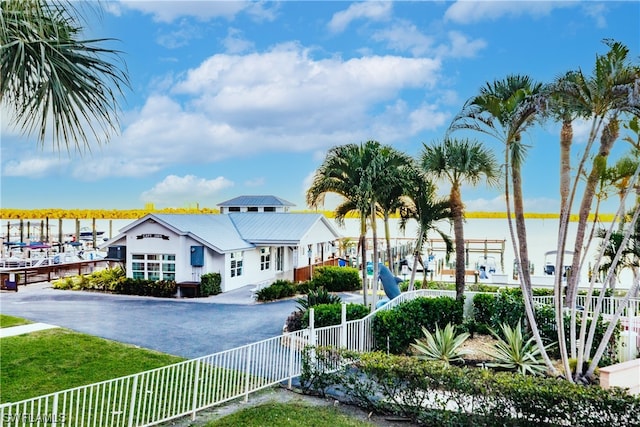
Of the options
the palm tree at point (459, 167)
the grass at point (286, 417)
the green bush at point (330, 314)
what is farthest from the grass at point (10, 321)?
the palm tree at point (459, 167)

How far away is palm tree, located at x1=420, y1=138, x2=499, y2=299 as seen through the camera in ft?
47.3

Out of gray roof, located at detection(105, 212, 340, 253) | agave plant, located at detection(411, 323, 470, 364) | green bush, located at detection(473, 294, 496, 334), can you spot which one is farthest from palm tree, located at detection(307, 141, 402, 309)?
gray roof, located at detection(105, 212, 340, 253)

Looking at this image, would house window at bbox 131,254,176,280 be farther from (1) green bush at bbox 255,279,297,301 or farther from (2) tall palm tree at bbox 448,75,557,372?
(2) tall palm tree at bbox 448,75,557,372

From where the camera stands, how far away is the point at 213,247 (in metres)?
20.8

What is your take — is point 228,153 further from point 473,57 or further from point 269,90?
point 473,57

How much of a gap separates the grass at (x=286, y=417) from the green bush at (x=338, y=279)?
15.1m

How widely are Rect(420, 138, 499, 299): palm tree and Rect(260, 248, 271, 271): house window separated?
11.9 m

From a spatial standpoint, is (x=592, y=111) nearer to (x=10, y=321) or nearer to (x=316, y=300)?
(x=316, y=300)

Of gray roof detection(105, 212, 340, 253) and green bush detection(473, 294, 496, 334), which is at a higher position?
gray roof detection(105, 212, 340, 253)

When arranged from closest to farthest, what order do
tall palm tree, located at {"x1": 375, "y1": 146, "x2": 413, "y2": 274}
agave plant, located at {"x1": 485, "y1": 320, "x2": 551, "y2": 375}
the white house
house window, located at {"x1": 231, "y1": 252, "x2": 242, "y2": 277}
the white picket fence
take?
the white picket fence < agave plant, located at {"x1": 485, "y1": 320, "x2": 551, "y2": 375} < tall palm tree, located at {"x1": 375, "y1": 146, "x2": 413, "y2": 274} < the white house < house window, located at {"x1": 231, "y1": 252, "x2": 242, "y2": 277}

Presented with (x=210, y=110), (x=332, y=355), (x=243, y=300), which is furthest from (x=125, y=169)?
(x=332, y=355)

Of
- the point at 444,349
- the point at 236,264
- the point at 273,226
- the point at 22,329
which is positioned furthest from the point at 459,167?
the point at 22,329

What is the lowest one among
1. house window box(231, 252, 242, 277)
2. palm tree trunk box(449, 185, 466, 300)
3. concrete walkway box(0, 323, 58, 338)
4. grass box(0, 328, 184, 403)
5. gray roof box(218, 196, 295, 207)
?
grass box(0, 328, 184, 403)

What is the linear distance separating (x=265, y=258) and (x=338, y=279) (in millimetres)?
4233
